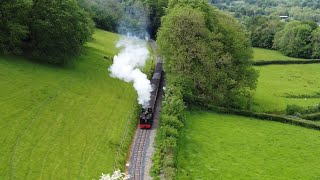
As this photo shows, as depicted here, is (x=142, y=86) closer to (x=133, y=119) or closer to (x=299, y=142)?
(x=133, y=119)

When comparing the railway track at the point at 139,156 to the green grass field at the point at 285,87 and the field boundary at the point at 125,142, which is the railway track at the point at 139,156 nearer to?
the field boundary at the point at 125,142

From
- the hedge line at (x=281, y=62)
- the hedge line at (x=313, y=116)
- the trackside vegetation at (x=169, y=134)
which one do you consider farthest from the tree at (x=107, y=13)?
the hedge line at (x=313, y=116)

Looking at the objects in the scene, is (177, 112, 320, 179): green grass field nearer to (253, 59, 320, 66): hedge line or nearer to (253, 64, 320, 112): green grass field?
(253, 64, 320, 112): green grass field

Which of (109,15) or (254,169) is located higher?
(109,15)

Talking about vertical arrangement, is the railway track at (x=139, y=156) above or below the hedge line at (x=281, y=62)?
below

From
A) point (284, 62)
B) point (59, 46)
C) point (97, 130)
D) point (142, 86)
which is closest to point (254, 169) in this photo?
point (97, 130)

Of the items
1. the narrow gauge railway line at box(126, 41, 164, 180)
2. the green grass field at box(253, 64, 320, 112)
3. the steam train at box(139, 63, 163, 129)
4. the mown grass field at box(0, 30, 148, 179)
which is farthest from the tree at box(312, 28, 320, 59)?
the mown grass field at box(0, 30, 148, 179)
